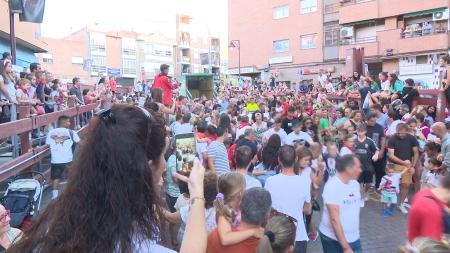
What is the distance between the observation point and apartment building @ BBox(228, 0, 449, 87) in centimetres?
2794

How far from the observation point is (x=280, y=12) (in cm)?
4147

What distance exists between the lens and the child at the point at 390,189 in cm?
775

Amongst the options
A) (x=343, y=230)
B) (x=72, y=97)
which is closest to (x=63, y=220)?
(x=343, y=230)

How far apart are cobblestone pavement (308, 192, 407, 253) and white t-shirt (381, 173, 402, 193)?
1.67ft

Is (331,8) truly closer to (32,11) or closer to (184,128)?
(32,11)

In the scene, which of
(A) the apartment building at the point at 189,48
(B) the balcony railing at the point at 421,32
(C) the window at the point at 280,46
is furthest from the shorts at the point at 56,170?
(A) the apartment building at the point at 189,48

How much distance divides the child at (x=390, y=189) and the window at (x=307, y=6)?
107 feet

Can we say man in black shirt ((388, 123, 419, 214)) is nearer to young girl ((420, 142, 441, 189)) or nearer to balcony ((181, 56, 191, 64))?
young girl ((420, 142, 441, 189))

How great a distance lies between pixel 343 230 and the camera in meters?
4.29

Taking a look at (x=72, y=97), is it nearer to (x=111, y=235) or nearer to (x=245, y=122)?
(x=245, y=122)

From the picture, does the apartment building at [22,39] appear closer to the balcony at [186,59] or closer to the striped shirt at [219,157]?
the striped shirt at [219,157]

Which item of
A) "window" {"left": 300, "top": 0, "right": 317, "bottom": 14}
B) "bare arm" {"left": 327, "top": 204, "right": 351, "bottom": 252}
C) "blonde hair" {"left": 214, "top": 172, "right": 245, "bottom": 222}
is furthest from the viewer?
"window" {"left": 300, "top": 0, "right": 317, "bottom": 14}

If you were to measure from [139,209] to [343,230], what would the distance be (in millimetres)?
3303

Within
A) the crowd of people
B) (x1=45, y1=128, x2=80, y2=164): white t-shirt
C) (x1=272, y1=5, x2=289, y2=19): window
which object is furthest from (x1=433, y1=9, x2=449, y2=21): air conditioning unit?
(x1=45, y1=128, x2=80, y2=164): white t-shirt
